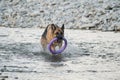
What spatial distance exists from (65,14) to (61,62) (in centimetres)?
1609

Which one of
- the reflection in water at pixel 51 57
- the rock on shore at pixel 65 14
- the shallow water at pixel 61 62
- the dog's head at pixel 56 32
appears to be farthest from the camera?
the rock on shore at pixel 65 14

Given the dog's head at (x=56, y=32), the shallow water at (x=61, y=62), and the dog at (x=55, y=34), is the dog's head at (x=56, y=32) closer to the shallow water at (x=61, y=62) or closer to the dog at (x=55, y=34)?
the dog at (x=55, y=34)

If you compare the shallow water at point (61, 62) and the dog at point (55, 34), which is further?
the dog at point (55, 34)

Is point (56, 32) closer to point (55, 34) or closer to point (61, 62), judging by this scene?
point (55, 34)

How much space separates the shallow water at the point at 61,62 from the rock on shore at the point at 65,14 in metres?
9.20

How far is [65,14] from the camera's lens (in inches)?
1056

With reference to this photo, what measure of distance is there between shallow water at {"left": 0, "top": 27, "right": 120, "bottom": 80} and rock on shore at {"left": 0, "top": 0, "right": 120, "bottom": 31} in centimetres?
920

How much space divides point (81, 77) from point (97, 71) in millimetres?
898

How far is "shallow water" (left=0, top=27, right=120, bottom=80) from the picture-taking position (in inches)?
343

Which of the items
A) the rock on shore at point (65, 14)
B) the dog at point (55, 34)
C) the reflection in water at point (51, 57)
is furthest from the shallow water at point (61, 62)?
the rock on shore at point (65, 14)

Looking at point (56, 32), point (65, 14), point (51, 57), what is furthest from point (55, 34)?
point (65, 14)

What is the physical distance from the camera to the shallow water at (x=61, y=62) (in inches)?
343

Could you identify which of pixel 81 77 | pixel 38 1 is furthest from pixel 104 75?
pixel 38 1

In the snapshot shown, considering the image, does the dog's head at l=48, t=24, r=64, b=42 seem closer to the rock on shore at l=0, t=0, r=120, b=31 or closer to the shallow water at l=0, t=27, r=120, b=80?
the shallow water at l=0, t=27, r=120, b=80
